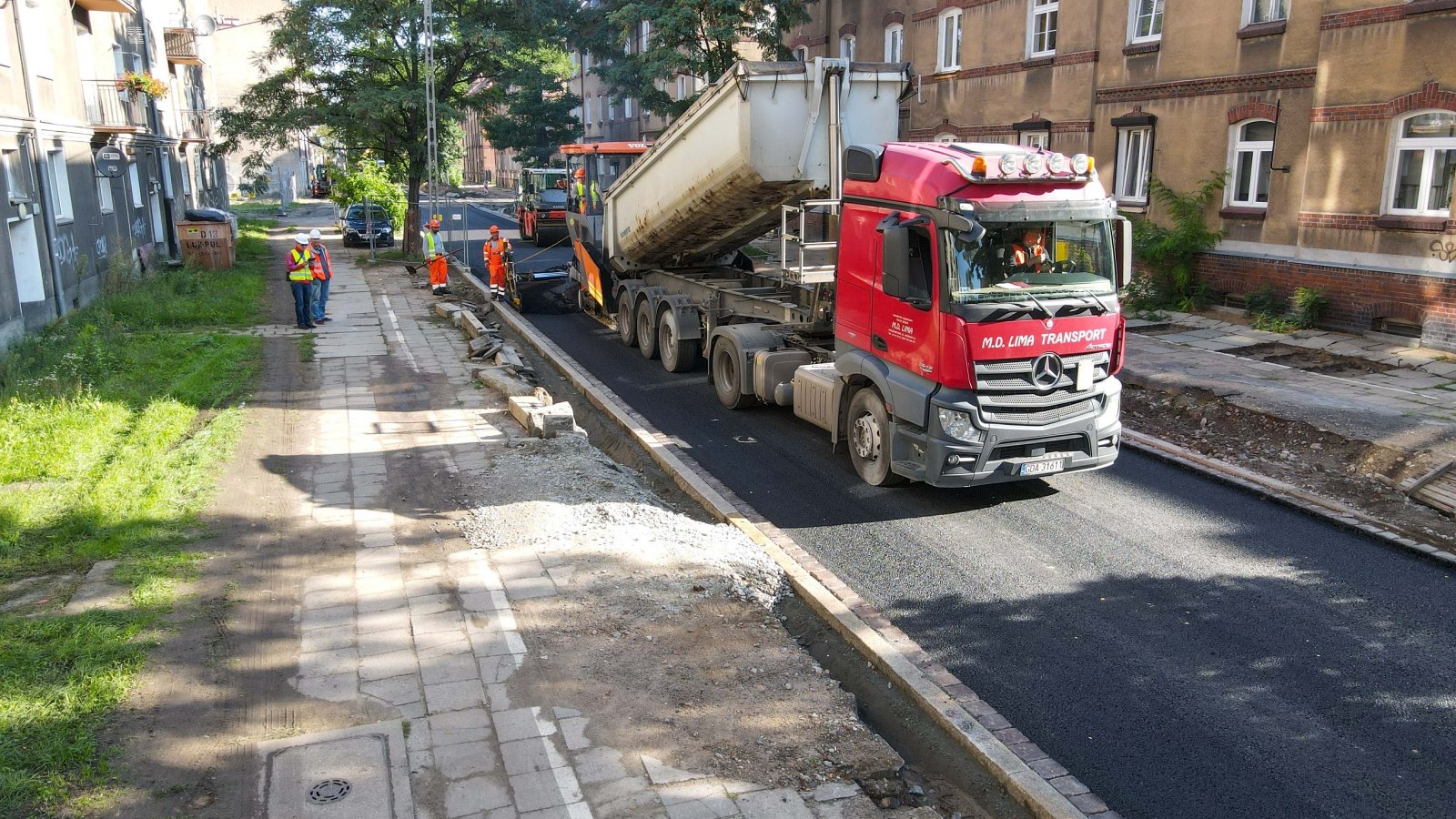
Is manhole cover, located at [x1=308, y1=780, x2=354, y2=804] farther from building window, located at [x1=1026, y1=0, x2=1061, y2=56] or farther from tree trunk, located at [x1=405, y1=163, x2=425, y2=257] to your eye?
tree trunk, located at [x1=405, y1=163, x2=425, y2=257]

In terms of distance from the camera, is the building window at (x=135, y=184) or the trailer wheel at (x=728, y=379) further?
the building window at (x=135, y=184)

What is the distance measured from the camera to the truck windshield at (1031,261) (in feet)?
26.4

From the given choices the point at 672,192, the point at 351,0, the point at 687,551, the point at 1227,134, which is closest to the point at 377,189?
the point at 351,0

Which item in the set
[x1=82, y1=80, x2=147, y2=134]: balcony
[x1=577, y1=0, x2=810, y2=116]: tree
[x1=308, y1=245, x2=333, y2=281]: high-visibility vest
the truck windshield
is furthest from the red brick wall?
[x1=82, y1=80, x2=147, y2=134]: balcony

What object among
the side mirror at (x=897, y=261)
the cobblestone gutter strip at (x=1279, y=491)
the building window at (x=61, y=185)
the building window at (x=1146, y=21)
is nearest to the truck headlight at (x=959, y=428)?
the side mirror at (x=897, y=261)

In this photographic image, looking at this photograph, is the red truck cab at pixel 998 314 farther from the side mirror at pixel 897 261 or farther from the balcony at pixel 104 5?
the balcony at pixel 104 5

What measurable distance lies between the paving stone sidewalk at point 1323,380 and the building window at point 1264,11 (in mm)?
4738

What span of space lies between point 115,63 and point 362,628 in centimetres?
2273

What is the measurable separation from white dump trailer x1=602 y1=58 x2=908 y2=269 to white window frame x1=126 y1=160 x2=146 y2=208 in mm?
16202

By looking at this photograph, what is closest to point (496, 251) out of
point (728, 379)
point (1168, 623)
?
point (728, 379)

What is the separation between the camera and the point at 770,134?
1080cm

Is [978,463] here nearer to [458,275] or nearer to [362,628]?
[362,628]

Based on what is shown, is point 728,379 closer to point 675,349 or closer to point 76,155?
point 675,349

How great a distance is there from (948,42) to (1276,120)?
943cm
